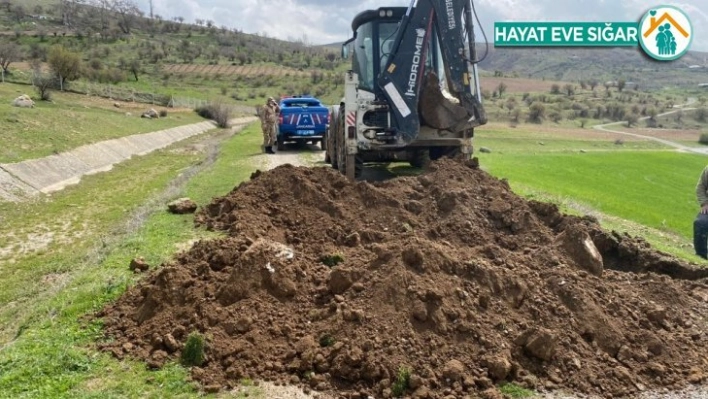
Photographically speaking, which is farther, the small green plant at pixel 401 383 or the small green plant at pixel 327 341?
the small green plant at pixel 327 341

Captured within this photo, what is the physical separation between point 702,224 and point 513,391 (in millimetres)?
7164

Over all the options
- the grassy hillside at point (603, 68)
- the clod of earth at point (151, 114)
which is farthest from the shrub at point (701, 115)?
the clod of earth at point (151, 114)

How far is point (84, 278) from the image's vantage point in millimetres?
7410

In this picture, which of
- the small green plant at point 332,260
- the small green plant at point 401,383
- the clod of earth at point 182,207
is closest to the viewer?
the small green plant at point 401,383

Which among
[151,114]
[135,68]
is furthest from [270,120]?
[135,68]

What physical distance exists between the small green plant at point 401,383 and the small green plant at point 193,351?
169 cm

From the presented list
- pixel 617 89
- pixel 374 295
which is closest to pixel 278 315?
pixel 374 295

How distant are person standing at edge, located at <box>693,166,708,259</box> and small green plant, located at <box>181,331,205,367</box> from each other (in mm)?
8975

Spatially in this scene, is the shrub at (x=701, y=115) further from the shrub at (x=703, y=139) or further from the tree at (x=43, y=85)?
the tree at (x=43, y=85)

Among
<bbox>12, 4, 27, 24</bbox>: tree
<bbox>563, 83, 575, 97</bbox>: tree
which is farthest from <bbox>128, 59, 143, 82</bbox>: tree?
<bbox>563, 83, 575, 97</bbox>: tree

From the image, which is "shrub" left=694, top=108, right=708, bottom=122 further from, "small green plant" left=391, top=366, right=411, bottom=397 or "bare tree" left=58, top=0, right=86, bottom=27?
"bare tree" left=58, top=0, right=86, bottom=27

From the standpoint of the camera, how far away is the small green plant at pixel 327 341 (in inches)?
198

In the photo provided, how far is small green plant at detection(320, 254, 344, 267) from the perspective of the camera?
22.2ft

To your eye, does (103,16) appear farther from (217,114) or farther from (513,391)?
(513,391)
